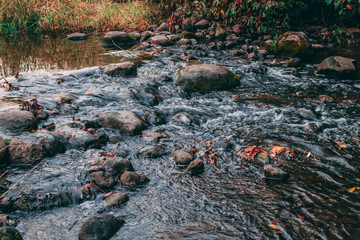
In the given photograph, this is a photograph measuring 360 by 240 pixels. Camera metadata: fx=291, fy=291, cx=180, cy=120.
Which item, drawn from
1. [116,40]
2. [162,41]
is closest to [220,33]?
[162,41]

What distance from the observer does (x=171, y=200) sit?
2283mm

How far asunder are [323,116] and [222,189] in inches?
87.2

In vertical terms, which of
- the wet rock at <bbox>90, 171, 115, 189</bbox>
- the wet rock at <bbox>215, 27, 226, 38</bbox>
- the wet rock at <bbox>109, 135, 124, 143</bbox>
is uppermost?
the wet rock at <bbox>215, 27, 226, 38</bbox>

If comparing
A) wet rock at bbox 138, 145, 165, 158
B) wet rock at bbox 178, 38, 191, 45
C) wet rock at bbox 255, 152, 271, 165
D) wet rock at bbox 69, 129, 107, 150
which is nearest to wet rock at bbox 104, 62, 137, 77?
wet rock at bbox 69, 129, 107, 150

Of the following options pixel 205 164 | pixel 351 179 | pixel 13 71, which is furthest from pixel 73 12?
pixel 351 179

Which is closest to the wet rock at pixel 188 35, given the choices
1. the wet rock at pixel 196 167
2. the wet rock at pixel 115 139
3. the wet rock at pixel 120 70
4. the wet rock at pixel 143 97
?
the wet rock at pixel 120 70

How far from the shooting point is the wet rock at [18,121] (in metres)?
3.12

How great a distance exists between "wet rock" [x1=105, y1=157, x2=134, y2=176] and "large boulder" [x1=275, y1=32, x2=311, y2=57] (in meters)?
5.12

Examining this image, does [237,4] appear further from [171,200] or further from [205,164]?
[171,200]

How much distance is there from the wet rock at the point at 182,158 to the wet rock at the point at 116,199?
26.1 inches

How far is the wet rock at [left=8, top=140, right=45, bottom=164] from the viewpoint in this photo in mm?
2641

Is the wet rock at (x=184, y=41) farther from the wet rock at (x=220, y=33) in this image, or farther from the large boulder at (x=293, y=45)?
the large boulder at (x=293, y=45)

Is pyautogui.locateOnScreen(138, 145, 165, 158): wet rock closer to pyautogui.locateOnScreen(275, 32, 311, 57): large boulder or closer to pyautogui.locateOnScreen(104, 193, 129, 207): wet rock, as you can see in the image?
pyautogui.locateOnScreen(104, 193, 129, 207): wet rock

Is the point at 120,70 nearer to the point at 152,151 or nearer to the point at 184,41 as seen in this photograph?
the point at 152,151
